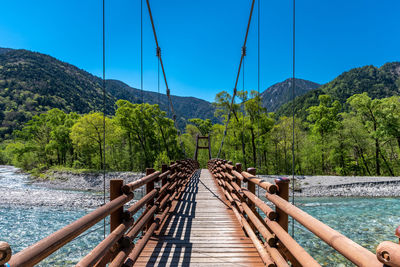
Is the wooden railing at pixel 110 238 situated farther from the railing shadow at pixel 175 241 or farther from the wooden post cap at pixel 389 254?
the wooden post cap at pixel 389 254

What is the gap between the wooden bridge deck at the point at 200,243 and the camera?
7.75ft

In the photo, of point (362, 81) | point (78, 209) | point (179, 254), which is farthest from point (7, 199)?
point (362, 81)

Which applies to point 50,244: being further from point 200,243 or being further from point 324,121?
point 324,121

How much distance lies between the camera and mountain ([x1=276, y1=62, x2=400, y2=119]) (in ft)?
167

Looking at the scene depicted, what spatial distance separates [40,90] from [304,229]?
352ft

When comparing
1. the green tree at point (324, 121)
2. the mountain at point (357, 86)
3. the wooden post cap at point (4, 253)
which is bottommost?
the wooden post cap at point (4, 253)

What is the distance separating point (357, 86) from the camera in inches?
2256

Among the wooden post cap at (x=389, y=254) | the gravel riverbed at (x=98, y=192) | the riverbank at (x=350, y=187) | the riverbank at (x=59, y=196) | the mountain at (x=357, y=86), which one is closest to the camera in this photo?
the wooden post cap at (x=389, y=254)

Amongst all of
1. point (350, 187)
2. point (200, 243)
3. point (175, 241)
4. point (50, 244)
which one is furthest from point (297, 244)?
point (350, 187)

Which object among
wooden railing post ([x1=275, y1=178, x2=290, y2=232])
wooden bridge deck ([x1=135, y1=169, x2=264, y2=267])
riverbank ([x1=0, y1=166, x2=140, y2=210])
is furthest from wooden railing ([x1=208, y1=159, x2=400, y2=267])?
riverbank ([x1=0, y1=166, x2=140, y2=210])

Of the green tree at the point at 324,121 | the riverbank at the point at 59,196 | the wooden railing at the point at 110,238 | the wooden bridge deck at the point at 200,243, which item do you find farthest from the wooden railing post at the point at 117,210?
the green tree at the point at 324,121

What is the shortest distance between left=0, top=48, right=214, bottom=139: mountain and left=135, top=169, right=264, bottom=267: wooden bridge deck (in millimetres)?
45636

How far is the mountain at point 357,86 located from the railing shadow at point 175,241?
159 feet

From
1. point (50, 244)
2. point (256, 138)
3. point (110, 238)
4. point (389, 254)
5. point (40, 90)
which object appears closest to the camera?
point (389, 254)
